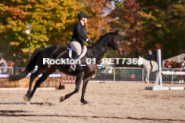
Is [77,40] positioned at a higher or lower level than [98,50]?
higher

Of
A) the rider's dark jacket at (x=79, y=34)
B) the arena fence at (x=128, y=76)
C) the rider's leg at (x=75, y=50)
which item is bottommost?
the arena fence at (x=128, y=76)

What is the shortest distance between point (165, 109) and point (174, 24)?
112 feet

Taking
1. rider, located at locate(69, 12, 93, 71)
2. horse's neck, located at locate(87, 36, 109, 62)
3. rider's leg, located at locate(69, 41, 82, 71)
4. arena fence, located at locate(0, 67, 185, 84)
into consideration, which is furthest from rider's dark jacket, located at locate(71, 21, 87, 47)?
arena fence, located at locate(0, 67, 185, 84)

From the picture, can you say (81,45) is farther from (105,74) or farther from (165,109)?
(105,74)

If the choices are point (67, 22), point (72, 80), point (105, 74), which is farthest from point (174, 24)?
point (72, 80)

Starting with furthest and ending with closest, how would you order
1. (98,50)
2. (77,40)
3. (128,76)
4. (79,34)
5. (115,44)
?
(128,76), (115,44), (98,50), (77,40), (79,34)

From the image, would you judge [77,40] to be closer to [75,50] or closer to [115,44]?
[75,50]

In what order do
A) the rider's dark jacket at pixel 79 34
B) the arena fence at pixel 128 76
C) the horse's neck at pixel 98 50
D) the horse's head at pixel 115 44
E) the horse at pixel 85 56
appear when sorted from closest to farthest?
the rider's dark jacket at pixel 79 34, the horse at pixel 85 56, the horse's neck at pixel 98 50, the horse's head at pixel 115 44, the arena fence at pixel 128 76

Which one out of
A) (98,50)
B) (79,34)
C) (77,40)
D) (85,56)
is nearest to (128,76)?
(98,50)

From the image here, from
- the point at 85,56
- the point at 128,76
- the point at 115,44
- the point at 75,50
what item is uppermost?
the point at 115,44

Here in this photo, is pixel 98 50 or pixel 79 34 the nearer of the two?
pixel 79 34

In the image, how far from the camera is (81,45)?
34.7 ft

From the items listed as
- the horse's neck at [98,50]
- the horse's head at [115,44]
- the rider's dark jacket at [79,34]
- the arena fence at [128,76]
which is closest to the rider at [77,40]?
the rider's dark jacket at [79,34]

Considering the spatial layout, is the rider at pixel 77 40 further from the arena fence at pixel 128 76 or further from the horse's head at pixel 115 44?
the arena fence at pixel 128 76
